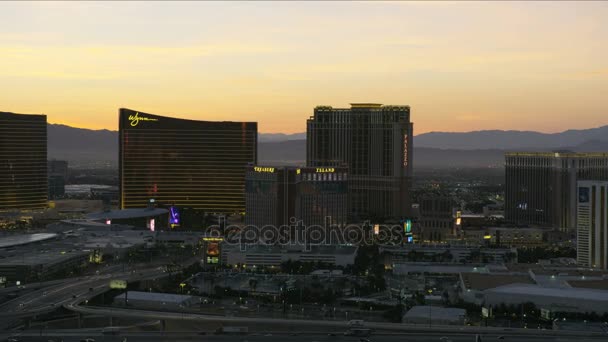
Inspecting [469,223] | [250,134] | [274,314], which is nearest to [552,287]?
[274,314]

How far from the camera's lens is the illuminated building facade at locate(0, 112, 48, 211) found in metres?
99.5

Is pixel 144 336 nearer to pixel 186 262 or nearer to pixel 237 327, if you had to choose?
pixel 237 327

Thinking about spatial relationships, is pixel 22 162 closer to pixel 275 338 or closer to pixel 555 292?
pixel 275 338

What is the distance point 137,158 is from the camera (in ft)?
317

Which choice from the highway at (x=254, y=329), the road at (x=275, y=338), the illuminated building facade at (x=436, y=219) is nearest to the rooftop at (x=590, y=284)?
the highway at (x=254, y=329)

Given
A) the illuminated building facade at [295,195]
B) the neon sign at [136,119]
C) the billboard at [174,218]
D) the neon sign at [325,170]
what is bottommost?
the billboard at [174,218]

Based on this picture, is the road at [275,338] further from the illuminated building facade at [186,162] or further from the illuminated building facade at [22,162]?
the illuminated building facade at [22,162]

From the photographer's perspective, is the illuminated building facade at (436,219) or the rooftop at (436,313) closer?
the rooftop at (436,313)

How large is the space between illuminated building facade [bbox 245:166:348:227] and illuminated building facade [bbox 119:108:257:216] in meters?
22.0

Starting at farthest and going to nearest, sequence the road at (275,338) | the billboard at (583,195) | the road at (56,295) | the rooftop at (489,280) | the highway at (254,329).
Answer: the billboard at (583,195)
the rooftop at (489,280)
the road at (56,295)
the highway at (254,329)
the road at (275,338)

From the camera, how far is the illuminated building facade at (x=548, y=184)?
295ft

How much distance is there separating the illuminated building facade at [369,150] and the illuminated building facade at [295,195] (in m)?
16.1

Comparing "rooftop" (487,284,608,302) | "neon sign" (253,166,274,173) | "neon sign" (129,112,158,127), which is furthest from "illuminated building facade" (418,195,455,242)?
"neon sign" (129,112,158,127)

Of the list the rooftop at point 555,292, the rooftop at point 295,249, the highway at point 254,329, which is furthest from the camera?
the rooftop at point 295,249
